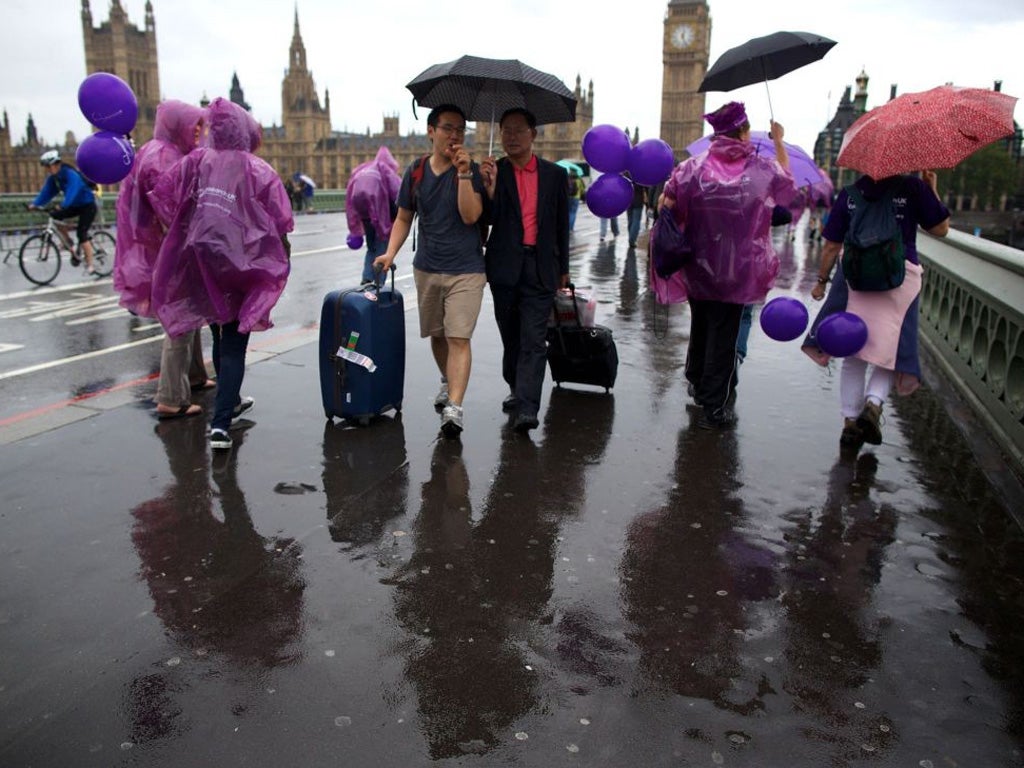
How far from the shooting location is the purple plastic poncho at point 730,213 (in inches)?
204

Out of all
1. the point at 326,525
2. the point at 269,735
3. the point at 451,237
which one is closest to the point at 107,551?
the point at 326,525

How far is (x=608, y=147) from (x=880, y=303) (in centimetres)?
210

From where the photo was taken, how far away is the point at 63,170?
1255 cm

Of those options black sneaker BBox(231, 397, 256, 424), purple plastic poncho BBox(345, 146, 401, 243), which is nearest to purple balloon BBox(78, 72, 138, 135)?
black sneaker BBox(231, 397, 256, 424)

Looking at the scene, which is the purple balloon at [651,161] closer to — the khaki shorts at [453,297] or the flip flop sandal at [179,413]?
the khaki shorts at [453,297]

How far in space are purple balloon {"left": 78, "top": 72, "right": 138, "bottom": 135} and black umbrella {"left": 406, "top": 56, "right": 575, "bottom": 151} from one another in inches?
88.3

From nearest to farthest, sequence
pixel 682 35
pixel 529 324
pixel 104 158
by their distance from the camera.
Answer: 1. pixel 529 324
2. pixel 104 158
3. pixel 682 35

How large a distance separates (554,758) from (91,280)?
12.5m

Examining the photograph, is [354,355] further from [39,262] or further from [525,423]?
[39,262]

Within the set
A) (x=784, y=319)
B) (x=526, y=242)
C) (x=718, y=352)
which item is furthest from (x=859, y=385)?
(x=526, y=242)

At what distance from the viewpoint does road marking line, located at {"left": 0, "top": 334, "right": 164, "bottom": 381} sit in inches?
271

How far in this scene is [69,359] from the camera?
24.2 feet

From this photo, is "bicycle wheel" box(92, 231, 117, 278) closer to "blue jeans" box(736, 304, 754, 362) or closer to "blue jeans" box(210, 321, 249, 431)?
"blue jeans" box(210, 321, 249, 431)

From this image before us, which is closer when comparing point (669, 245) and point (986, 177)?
point (669, 245)
